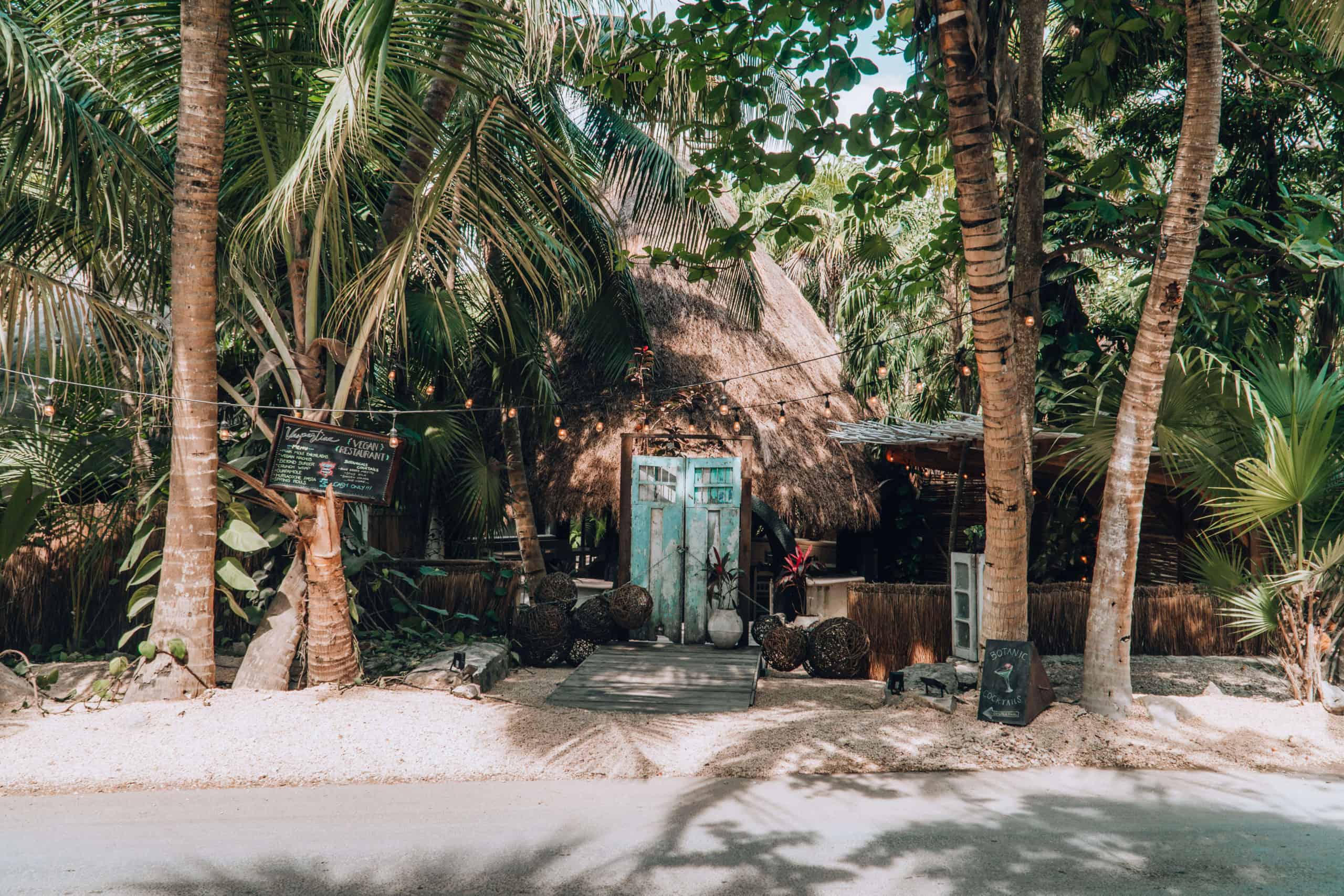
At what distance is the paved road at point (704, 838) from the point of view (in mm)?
3697

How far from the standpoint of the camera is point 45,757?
512 centimetres

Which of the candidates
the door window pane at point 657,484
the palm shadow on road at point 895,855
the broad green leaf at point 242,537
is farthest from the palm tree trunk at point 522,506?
the palm shadow on road at point 895,855

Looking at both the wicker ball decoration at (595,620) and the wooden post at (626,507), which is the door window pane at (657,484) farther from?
the wicker ball decoration at (595,620)

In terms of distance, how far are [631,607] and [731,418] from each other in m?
3.30

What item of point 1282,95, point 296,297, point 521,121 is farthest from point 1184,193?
point 296,297

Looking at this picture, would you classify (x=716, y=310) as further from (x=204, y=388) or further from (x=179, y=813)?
(x=179, y=813)

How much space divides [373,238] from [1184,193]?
686 cm

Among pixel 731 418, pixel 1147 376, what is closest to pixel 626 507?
pixel 731 418

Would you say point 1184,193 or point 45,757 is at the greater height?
point 1184,193

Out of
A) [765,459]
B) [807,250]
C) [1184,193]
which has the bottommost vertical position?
[765,459]

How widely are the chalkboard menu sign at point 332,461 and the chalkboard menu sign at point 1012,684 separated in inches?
177

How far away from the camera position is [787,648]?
28.8 ft

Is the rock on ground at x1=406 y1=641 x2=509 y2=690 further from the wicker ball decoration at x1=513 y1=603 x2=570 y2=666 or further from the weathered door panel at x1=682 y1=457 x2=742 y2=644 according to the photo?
the weathered door panel at x1=682 y1=457 x2=742 y2=644

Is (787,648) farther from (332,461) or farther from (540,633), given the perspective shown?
(332,461)
